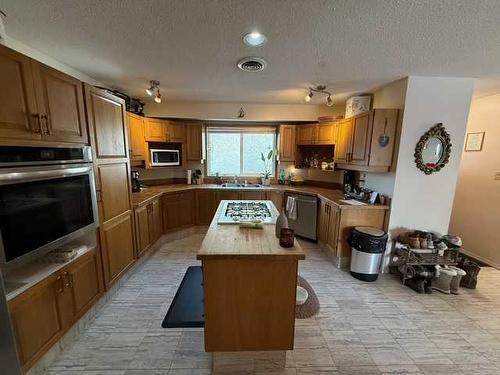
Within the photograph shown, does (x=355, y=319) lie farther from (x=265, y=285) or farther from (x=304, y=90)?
(x=304, y=90)

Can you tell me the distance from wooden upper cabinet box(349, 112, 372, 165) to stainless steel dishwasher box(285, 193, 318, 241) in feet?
3.22

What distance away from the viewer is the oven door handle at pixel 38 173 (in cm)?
128

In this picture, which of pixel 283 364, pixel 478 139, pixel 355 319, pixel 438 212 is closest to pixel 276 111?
pixel 438 212

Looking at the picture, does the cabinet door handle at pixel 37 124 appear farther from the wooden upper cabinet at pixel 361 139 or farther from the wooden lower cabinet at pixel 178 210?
the wooden upper cabinet at pixel 361 139

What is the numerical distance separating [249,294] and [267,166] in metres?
3.58

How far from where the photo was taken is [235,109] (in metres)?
4.27

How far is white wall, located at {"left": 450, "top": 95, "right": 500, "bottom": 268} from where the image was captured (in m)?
3.21

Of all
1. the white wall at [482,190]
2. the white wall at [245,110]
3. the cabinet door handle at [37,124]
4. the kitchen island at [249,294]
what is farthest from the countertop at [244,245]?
the white wall at [482,190]

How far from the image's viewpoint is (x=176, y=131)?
4227 mm

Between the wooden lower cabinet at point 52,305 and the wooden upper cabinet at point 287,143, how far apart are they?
3.47 m

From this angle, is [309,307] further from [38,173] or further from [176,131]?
[176,131]

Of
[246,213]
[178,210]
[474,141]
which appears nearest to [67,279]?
[246,213]

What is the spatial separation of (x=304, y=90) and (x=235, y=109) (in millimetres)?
1498

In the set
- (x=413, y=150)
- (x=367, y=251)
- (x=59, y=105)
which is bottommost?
(x=367, y=251)
